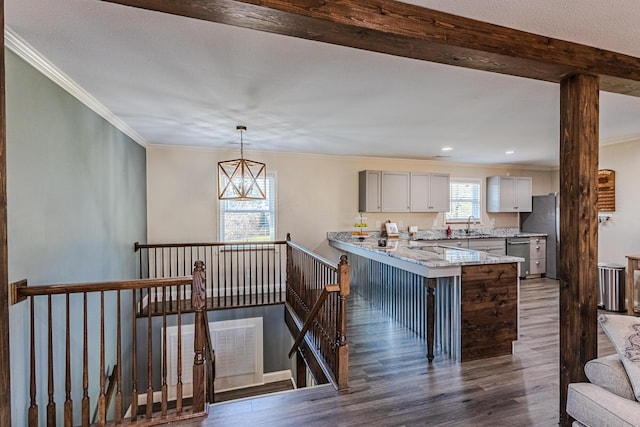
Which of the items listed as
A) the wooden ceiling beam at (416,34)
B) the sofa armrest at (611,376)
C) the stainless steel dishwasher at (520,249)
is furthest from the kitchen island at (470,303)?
the stainless steel dishwasher at (520,249)

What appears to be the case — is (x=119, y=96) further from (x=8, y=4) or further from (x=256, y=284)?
(x=256, y=284)

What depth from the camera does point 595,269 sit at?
2.16 metres

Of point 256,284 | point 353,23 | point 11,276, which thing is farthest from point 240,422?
point 256,284

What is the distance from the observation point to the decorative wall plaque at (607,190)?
494 centimetres

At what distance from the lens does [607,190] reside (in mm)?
5008

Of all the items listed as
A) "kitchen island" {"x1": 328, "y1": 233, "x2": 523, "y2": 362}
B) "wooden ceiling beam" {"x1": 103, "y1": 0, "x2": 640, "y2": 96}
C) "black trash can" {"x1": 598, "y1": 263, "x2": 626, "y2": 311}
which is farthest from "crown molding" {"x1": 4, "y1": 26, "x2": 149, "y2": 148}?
"black trash can" {"x1": 598, "y1": 263, "x2": 626, "y2": 311}

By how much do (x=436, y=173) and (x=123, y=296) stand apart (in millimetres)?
5624

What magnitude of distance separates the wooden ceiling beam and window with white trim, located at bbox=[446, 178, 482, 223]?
15.5ft

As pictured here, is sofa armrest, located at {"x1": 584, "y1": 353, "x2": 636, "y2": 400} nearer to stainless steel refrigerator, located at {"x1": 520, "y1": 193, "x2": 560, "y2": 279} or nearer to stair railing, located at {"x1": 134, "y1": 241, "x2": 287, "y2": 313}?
stair railing, located at {"x1": 134, "y1": 241, "x2": 287, "y2": 313}

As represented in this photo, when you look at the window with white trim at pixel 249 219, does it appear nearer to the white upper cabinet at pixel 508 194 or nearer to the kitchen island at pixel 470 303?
the kitchen island at pixel 470 303

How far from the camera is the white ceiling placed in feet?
5.78

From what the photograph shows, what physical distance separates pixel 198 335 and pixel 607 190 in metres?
6.09

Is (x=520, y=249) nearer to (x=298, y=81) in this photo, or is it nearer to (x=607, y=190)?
(x=607, y=190)

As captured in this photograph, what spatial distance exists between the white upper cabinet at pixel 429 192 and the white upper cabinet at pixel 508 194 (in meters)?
1.24
